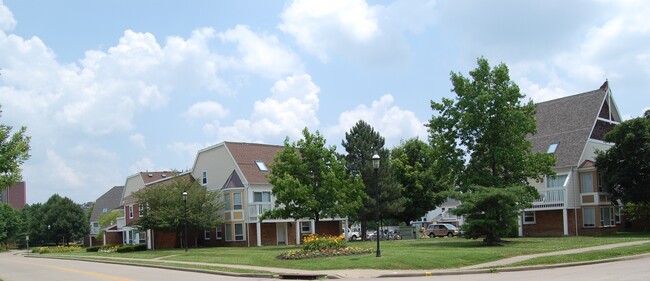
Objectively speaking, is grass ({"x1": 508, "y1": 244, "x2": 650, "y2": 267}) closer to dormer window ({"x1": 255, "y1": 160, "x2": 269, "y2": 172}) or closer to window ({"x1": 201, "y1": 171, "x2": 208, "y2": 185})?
dormer window ({"x1": 255, "y1": 160, "x2": 269, "y2": 172})

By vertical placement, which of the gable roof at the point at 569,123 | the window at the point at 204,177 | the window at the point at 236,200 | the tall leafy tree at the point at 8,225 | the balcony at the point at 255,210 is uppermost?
the gable roof at the point at 569,123

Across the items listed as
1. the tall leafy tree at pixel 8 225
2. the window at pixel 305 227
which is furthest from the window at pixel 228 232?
the tall leafy tree at pixel 8 225

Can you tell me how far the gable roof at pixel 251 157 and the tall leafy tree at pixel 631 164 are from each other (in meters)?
26.2

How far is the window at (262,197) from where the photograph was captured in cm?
5159

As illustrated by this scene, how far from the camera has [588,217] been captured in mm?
43750

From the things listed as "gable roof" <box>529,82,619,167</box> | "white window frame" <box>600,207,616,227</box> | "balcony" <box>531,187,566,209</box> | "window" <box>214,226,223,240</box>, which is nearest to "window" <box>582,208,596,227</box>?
"white window frame" <box>600,207,616,227</box>

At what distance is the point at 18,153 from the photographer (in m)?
18.8

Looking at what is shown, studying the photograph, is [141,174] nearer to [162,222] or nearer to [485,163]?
[162,222]

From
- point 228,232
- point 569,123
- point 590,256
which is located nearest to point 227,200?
point 228,232

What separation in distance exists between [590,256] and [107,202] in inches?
3394

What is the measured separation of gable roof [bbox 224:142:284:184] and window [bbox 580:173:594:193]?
24186 mm

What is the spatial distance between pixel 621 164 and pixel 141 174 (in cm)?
5076

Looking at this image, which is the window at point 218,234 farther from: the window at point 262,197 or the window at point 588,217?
the window at point 588,217

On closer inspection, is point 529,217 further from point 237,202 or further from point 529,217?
point 237,202
